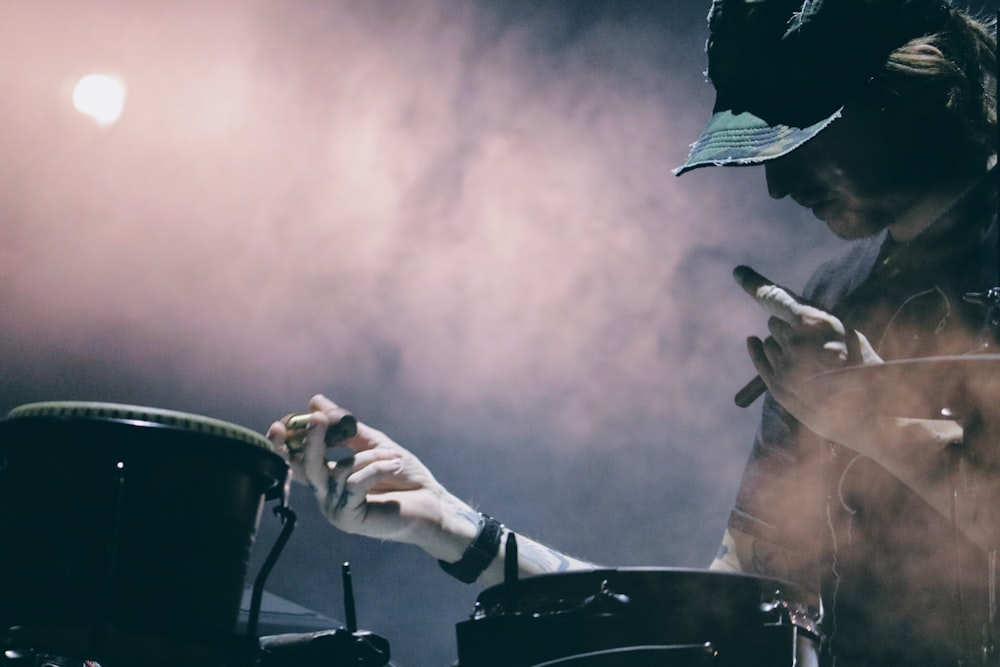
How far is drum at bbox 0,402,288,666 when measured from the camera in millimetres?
815

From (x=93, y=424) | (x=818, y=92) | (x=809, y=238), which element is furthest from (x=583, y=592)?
(x=809, y=238)

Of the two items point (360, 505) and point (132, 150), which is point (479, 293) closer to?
point (132, 150)

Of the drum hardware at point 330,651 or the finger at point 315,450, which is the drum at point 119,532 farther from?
the finger at point 315,450

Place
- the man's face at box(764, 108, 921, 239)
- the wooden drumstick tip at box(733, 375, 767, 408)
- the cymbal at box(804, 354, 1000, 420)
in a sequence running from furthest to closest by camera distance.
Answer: the man's face at box(764, 108, 921, 239), the wooden drumstick tip at box(733, 375, 767, 408), the cymbal at box(804, 354, 1000, 420)

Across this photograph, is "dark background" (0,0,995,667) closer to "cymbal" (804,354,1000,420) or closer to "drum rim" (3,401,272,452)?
"cymbal" (804,354,1000,420)

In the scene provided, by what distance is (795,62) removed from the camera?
67.3 inches

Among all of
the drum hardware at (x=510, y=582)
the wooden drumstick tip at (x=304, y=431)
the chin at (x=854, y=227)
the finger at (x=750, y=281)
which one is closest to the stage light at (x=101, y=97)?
the wooden drumstick tip at (x=304, y=431)

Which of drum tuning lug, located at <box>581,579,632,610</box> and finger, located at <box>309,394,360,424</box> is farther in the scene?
finger, located at <box>309,394,360,424</box>

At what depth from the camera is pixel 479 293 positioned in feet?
13.2

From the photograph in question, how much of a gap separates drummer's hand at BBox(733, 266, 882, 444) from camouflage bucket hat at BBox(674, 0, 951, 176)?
446 mm

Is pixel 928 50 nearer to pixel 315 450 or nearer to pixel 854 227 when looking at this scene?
pixel 854 227

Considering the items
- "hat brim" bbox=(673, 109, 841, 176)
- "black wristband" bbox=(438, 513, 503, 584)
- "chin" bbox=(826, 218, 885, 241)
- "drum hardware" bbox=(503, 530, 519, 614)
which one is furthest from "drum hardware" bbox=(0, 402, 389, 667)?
"chin" bbox=(826, 218, 885, 241)

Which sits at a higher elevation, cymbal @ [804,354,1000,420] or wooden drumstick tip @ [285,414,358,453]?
wooden drumstick tip @ [285,414,358,453]

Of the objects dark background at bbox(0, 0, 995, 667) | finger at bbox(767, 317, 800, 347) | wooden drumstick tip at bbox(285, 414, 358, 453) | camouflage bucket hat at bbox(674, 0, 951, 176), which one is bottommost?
wooden drumstick tip at bbox(285, 414, 358, 453)
